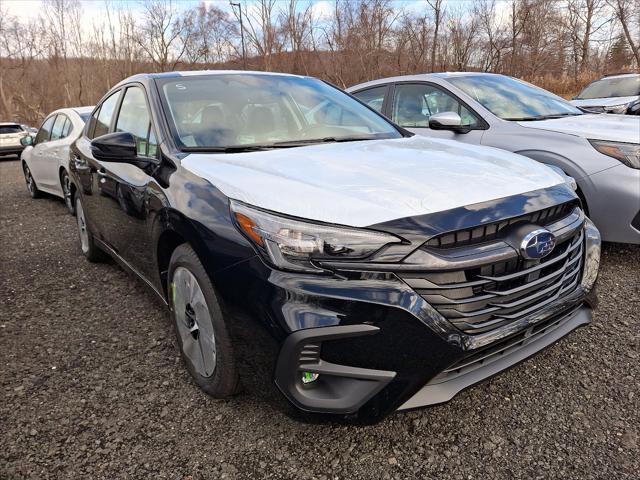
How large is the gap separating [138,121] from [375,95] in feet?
10.4

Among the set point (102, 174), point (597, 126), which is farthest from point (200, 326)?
point (597, 126)

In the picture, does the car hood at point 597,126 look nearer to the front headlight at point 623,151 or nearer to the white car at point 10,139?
the front headlight at point 623,151

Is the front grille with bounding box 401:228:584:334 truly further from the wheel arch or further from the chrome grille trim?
the wheel arch

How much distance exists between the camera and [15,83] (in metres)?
31.0

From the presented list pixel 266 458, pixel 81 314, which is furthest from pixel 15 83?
pixel 266 458

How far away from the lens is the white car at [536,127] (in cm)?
347

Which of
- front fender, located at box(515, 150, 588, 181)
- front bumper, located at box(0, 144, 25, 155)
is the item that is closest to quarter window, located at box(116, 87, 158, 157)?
front fender, located at box(515, 150, 588, 181)

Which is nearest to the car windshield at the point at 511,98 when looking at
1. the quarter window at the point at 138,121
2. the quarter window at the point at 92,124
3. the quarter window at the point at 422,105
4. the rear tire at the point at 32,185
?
the quarter window at the point at 422,105

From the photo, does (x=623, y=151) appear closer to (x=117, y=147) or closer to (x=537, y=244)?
(x=537, y=244)

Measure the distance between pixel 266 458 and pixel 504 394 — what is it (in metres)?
1.14

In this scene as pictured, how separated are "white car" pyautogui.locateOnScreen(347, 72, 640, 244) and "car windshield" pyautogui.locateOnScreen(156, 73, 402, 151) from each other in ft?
3.57

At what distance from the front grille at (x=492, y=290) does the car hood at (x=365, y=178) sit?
0.83 feet

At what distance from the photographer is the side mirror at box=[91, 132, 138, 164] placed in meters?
2.53

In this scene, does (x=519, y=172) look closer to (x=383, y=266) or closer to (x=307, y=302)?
(x=383, y=266)
